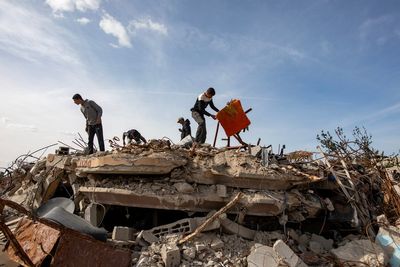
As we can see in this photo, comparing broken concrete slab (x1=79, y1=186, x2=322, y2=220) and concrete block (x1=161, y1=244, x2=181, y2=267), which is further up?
broken concrete slab (x1=79, y1=186, x2=322, y2=220)

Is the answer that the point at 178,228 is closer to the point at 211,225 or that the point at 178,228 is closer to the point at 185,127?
the point at 211,225

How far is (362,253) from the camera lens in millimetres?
4594

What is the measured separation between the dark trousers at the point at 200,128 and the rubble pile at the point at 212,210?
114 centimetres

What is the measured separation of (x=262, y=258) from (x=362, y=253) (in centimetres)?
140

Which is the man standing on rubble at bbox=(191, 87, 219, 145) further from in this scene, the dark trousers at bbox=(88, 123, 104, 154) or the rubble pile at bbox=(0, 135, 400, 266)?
the dark trousers at bbox=(88, 123, 104, 154)

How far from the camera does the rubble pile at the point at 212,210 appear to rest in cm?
430

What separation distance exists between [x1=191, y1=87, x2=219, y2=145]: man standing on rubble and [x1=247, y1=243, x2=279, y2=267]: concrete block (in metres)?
3.52

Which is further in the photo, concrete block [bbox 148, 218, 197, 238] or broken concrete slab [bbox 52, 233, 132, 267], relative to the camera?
concrete block [bbox 148, 218, 197, 238]

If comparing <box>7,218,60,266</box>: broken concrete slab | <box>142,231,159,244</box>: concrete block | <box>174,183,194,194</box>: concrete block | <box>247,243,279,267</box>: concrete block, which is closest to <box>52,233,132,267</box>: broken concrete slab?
<box>7,218,60,266</box>: broken concrete slab

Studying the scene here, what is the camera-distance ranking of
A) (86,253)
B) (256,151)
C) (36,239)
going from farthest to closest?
(256,151) → (36,239) → (86,253)

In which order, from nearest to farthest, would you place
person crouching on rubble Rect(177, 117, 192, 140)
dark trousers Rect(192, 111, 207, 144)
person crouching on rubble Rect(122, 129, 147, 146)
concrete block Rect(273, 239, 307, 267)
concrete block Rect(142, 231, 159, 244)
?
1. concrete block Rect(273, 239, 307, 267)
2. concrete block Rect(142, 231, 159, 244)
3. dark trousers Rect(192, 111, 207, 144)
4. person crouching on rubble Rect(122, 129, 147, 146)
5. person crouching on rubble Rect(177, 117, 192, 140)

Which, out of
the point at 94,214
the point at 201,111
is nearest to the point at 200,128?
the point at 201,111

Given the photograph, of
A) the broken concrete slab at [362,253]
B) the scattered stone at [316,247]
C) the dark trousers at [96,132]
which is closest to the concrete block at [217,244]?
the scattered stone at [316,247]

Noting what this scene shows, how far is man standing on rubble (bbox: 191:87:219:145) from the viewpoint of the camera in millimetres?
7578
